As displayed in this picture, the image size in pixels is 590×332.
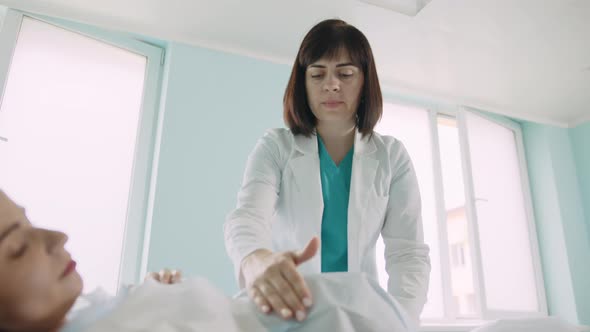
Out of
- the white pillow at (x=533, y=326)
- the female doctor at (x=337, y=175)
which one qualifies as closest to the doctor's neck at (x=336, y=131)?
the female doctor at (x=337, y=175)

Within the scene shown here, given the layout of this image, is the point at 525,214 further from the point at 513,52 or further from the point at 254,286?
the point at 254,286

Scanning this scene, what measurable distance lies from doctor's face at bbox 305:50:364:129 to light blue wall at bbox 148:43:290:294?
130cm

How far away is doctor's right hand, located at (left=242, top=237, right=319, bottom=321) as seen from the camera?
0.65 m

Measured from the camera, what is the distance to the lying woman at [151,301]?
599 mm

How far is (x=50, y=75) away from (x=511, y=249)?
3.40 metres

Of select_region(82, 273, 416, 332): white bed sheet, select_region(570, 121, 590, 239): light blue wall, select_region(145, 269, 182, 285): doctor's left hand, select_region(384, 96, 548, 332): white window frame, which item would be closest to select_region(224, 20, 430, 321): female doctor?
select_region(145, 269, 182, 285): doctor's left hand

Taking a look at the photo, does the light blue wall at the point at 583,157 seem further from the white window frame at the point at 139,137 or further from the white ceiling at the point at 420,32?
the white window frame at the point at 139,137

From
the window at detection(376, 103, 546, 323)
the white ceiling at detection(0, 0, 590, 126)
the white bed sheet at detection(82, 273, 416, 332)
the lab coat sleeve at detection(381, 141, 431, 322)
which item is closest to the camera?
the white bed sheet at detection(82, 273, 416, 332)

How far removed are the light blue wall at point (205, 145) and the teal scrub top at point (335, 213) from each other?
47.8 inches

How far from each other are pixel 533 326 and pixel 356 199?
0.72 m

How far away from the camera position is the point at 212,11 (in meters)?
2.54

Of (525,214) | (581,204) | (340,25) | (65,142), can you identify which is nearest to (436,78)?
(525,214)

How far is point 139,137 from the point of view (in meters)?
2.55

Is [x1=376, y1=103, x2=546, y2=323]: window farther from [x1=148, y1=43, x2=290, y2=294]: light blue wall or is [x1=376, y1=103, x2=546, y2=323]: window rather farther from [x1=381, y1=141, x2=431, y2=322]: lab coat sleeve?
[x1=381, y1=141, x2=431, y2=322]: lab coat sleeve
